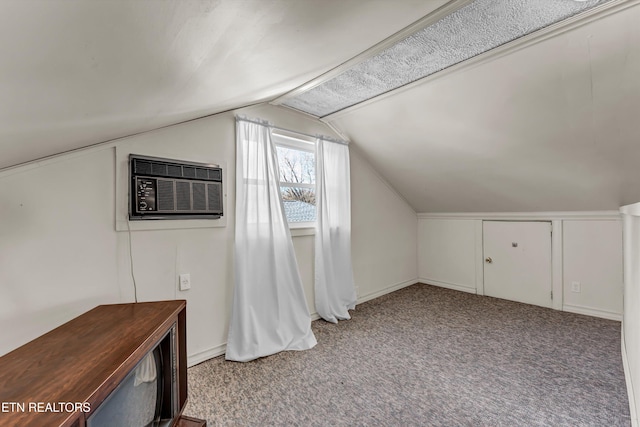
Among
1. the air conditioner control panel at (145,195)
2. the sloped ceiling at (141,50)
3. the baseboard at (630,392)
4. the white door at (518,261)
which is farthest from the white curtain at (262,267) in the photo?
the white door at (518,261)

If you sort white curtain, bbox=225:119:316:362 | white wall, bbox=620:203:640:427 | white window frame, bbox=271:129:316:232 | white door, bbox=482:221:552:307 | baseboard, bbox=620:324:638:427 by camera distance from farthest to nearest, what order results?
1. white door, bbox=482:221:552:307
2. white window frame, bbox=271:129:316:232
3. white curtain, bbox=225:119:316:362
4. baseboard, bbox=620:324:638:427
5. white wall, bbox=620:203:640:427

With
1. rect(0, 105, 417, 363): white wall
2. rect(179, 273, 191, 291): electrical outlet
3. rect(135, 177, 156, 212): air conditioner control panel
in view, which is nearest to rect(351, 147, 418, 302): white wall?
rect(0, 105, 417, 363): white wall

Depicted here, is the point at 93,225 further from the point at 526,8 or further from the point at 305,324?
the point at 526,8

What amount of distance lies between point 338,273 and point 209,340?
1.48 metres

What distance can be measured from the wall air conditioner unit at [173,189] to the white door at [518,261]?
3454 mm

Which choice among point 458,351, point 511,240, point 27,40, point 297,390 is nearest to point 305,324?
point 297,390

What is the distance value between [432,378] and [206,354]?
172 centimetres

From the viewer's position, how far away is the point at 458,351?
238 centimetres

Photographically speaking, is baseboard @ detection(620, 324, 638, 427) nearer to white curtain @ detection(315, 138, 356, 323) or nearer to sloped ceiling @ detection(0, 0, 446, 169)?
white curtain @ detection(315, 138, 356, 323)

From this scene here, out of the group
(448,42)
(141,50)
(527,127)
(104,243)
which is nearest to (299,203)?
(104,243)

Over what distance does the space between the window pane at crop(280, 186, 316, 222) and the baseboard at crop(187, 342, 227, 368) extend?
4.27 feet

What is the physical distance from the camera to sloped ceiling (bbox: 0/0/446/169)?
1.51ft

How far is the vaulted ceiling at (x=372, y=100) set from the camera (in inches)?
21.9

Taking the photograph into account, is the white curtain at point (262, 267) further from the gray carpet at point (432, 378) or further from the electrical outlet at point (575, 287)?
the electrical outlet at point (575, 287)
